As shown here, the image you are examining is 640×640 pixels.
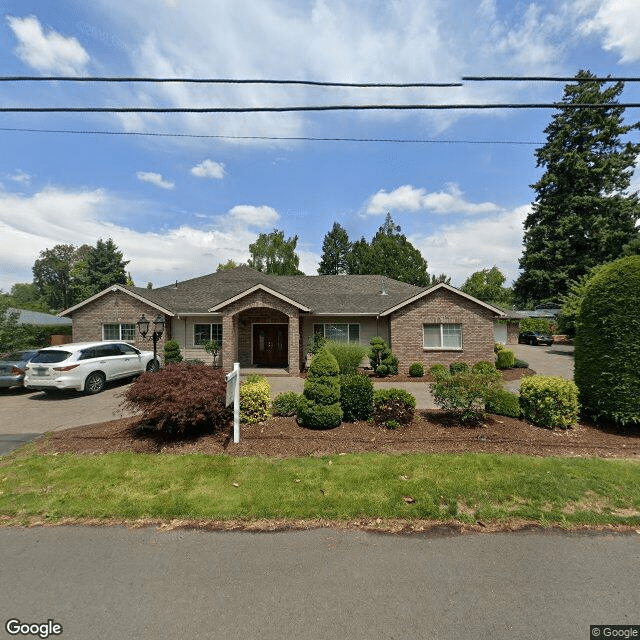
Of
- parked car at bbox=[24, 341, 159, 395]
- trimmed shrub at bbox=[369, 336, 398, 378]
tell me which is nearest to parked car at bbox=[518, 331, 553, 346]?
trimmed shrub at bbox=[369, 336, 398, 378]

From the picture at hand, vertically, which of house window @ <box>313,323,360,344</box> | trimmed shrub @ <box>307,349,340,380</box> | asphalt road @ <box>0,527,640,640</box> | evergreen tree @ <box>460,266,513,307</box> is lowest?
asphalt road @ <box>0,527,640,640</box>

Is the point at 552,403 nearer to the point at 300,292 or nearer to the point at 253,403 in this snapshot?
the point at 253,403

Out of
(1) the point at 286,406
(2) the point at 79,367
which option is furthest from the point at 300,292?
(1) the point at 286,406

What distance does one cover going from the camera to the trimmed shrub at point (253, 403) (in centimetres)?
744

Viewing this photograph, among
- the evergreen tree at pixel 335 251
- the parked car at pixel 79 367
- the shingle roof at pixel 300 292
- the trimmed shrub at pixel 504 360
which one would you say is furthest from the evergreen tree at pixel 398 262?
the parked car at pixel 79 367

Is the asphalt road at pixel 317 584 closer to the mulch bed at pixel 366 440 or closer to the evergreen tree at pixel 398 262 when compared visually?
the mulch bed at pixel 366 440

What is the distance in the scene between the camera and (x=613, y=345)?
275 inches

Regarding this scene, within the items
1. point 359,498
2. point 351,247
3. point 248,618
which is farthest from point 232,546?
point 351,247

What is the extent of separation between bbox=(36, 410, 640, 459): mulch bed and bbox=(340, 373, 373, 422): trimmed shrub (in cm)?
22

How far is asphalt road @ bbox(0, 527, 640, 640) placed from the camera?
258 cm

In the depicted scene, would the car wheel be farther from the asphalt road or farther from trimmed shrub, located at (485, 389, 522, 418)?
trimmed shrub, located at (485, 389, 522, 418)

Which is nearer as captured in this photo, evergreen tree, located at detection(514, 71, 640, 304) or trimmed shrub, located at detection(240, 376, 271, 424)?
trimmed shrub, located at detection(240, 376, 271, 424)

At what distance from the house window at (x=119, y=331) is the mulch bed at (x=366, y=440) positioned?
11.5m

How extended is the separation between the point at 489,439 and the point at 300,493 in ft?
13.9
